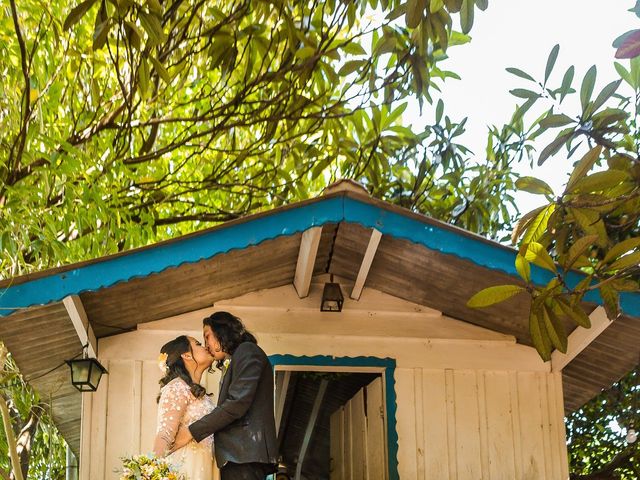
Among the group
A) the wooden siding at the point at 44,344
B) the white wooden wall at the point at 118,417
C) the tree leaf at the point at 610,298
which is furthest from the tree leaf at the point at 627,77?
the white wooden wall at the point at 118,417

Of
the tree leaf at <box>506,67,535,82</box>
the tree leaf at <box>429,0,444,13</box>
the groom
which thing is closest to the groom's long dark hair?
the groom

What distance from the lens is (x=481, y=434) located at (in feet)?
22.9

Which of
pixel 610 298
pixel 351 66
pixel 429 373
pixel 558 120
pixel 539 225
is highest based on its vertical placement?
pixel 351 66

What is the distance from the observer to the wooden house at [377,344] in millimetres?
6473

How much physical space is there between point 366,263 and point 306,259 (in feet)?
1.45

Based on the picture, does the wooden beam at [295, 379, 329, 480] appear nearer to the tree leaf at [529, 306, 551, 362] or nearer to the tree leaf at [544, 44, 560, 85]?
the tree leaf at [529, 306, 551, 362]

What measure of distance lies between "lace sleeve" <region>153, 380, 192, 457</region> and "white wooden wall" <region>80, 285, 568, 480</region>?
128 centimetres

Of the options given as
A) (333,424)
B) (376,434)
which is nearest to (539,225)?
→ (376,434)

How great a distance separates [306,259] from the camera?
6535mm

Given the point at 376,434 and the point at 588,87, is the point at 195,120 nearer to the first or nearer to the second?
the point at 376,434

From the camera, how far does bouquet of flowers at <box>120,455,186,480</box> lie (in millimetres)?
5094

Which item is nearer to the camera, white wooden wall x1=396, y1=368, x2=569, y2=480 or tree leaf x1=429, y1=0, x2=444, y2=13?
tree leaf x1=429, y1=0, x2=444, y2=13

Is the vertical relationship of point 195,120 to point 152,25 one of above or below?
above

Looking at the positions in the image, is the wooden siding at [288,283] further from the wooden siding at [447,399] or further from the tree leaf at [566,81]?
the tree leaf at [566,81]
